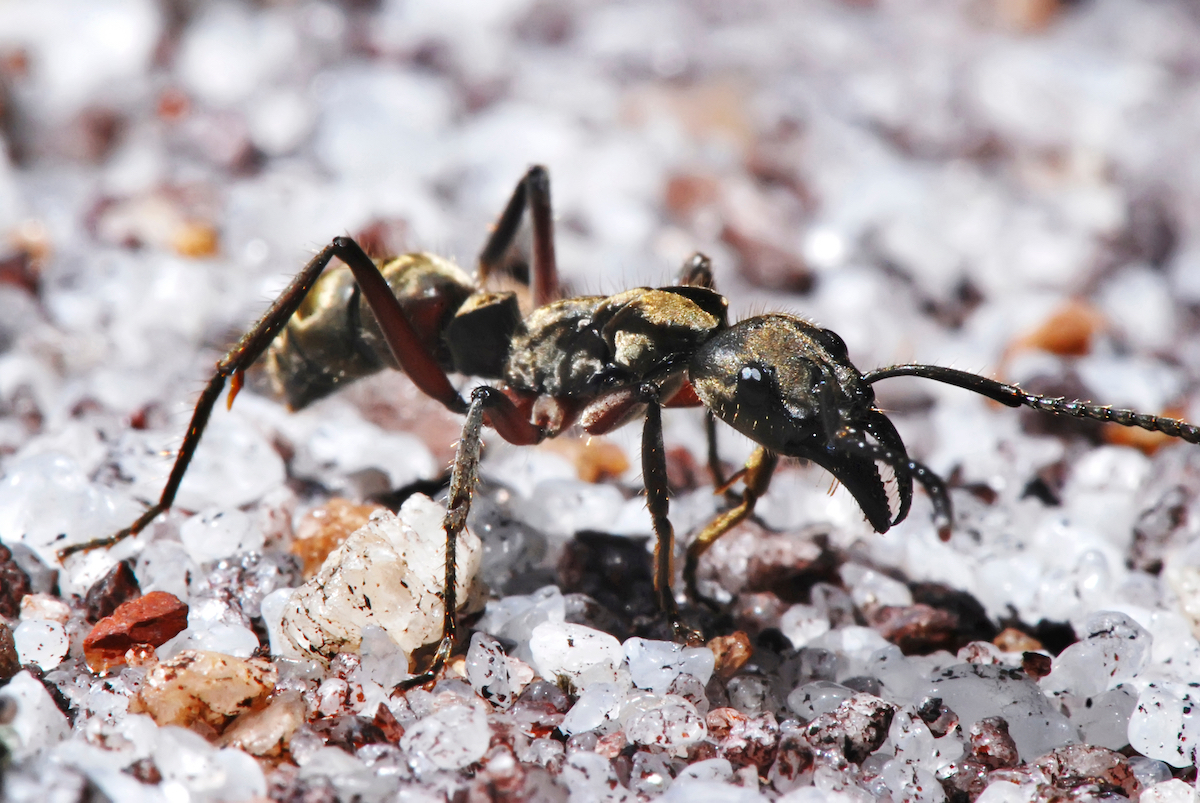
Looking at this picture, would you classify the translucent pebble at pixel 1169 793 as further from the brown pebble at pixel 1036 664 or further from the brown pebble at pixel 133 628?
the brown pebble at pixel 133 628

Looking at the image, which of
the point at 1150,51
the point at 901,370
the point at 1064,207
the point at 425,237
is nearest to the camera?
the point at 901,370

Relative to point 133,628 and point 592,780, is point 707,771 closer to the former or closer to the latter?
point 592,780

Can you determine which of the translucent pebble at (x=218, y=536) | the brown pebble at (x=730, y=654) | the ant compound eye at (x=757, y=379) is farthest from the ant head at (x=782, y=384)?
the translucent pebble at (x=218, y=536)

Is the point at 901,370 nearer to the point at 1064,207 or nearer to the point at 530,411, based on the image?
the point at 530,411

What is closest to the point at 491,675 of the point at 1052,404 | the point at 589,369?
the point at 589,369

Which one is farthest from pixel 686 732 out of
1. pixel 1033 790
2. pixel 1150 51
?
pixel 1150 51

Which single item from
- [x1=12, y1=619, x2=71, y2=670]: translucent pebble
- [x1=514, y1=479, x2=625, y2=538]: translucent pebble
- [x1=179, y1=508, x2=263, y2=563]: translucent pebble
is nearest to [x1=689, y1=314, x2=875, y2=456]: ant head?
[x1=514, y1=479, x2=625, y2=538]: translucent pebble

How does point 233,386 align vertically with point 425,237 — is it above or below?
below
